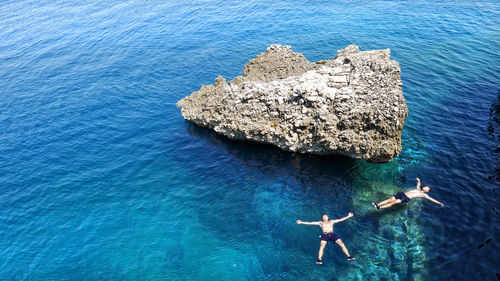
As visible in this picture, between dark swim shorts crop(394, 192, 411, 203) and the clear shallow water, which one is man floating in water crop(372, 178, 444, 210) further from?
the clear shallow water

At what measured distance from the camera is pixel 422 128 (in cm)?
2806

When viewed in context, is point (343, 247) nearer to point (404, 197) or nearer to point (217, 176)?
point (404, 197)

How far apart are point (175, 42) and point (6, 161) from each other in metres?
29.1

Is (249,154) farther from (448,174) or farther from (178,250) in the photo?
(448,174)

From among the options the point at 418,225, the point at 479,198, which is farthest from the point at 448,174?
the point at 418,225

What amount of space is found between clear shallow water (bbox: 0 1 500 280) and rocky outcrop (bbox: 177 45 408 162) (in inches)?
73.4

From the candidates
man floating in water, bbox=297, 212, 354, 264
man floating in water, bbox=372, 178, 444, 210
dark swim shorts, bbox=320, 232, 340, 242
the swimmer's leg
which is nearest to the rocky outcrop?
man floating in water, bbox=372, 178, 444, 210

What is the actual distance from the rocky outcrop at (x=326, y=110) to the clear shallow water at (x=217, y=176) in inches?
73.4

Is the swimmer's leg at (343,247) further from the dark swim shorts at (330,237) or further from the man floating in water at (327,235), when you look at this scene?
the dark swim shorts at (330,237)

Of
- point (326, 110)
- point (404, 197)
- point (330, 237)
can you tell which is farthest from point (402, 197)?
point (326, 110)

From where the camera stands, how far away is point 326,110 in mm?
23078

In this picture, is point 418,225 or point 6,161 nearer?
point 418,225

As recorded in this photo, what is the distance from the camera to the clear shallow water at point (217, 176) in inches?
731

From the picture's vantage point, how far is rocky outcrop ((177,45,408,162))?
22.4 metres
